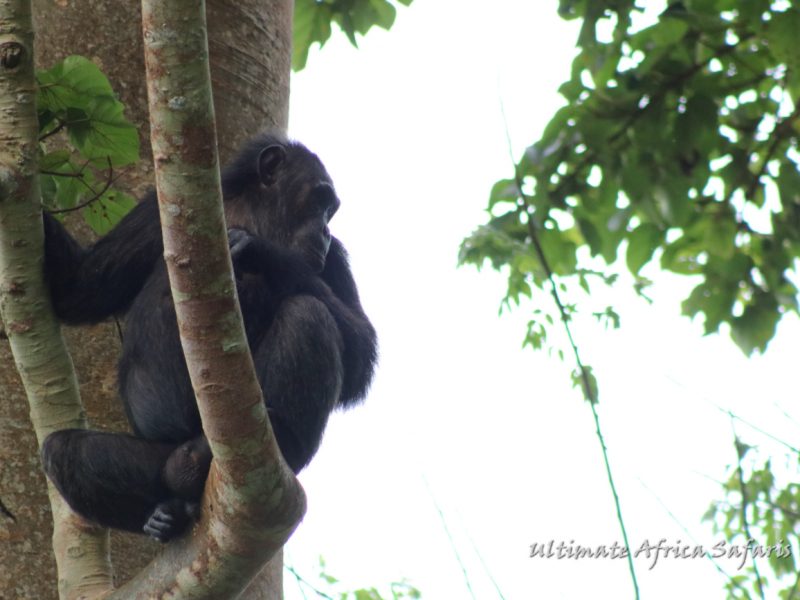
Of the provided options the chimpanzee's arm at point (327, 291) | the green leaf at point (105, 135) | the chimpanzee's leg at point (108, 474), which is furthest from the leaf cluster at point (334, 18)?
the chimpanzee's leg at point (108, 474)

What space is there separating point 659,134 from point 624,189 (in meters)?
Answer: 0.20

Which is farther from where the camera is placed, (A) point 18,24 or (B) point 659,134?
(B) point 659,134

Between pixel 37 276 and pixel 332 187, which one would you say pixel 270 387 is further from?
pixel 332 187

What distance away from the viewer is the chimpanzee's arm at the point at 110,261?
9.72ft

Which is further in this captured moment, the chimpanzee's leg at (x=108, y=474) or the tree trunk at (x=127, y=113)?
the tree trunk at (x=127, y=113)

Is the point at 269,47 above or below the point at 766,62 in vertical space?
above

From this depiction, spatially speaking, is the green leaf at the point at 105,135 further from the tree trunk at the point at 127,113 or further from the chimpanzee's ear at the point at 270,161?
the chimpanzee's ear at the point at 270,161

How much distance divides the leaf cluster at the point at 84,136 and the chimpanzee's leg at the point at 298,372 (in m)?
0.60

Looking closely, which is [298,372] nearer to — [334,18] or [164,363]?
[164,363]

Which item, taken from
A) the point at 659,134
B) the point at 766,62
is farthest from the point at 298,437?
the point at 766,62

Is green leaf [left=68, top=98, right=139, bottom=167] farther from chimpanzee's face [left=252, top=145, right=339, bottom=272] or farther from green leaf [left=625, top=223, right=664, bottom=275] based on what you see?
green leaf [left=625, top=223, right=664, bottom=275]

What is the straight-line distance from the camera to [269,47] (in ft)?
12.8

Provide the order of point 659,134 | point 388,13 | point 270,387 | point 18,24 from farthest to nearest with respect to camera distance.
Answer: point 388,13 → point 659,134 → point 270,387 → point 18,24

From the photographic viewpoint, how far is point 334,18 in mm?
4617
